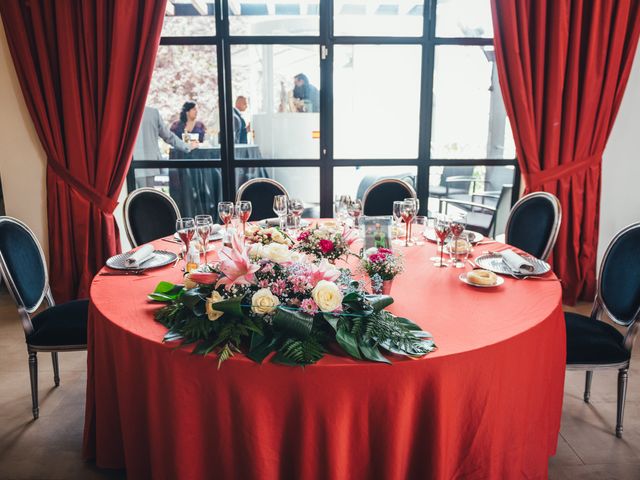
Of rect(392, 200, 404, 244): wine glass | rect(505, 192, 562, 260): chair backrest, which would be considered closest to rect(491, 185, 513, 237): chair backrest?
rect(505, 192, 562, 260): chair backrest

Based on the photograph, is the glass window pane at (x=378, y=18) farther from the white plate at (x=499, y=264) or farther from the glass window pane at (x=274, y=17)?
the white plate at (x=499, y=264)

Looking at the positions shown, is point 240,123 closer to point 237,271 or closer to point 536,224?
point 536,224

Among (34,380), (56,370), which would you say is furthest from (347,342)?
(56,370)

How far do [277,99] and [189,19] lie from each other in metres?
0.86

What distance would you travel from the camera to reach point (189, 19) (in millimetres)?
3953

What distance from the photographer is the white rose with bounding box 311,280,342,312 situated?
4.61 feet

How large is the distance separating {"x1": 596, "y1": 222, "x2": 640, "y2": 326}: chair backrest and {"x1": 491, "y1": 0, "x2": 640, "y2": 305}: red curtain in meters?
1.69

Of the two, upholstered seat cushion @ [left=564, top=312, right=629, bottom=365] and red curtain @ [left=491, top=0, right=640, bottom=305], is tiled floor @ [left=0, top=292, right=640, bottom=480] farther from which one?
red curtain @ [left=491, top=0, right=640, bottom=305]

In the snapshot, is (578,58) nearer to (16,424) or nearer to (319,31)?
(319,31)

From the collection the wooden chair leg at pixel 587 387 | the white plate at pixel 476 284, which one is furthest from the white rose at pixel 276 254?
the wooden chair leg at pixel 587 387

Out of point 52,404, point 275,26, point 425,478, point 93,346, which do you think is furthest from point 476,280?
point 275,26

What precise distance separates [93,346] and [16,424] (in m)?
0.91

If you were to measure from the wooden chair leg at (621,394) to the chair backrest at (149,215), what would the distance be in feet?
7.90

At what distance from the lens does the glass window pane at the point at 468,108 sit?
4109 millimetres
